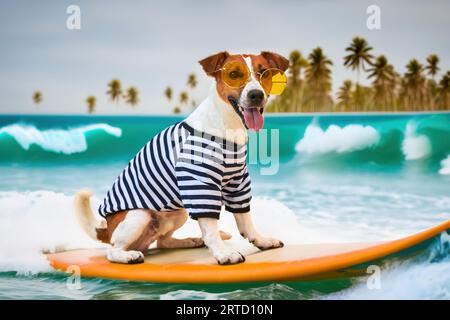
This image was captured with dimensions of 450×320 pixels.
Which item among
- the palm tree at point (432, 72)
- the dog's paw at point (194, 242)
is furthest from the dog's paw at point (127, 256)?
the palm tree at point (432, 72)

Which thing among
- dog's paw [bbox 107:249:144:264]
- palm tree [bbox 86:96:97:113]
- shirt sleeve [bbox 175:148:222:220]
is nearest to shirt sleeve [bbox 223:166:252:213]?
shirt sleeve [bbox 175:148:222:220]

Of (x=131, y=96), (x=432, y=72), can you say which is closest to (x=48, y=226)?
(x=131, y=96)

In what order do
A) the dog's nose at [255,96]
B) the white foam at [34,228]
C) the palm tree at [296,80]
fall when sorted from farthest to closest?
the palm tree at [296,80] < the white foam at [34,228] < the dog's nose at [255,96]

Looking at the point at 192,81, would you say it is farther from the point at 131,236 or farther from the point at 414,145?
the point at 414,145

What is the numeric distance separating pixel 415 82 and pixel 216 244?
1543 mm

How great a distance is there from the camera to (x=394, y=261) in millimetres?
2973

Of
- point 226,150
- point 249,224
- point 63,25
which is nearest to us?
point 226,150

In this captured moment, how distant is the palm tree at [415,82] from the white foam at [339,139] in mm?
313

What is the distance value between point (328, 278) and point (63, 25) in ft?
6.50

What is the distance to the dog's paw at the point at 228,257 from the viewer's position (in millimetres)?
2676

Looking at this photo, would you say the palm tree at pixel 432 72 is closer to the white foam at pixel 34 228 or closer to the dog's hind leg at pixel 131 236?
the dog's hind leg at pixel 131 236

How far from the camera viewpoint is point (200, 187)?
258cm
